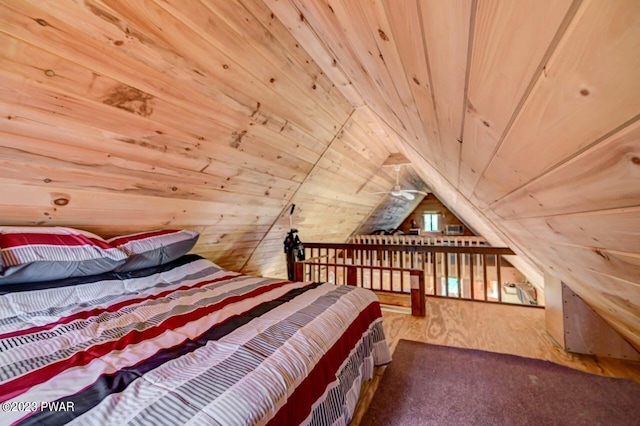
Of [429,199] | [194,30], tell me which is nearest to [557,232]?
[194,30]

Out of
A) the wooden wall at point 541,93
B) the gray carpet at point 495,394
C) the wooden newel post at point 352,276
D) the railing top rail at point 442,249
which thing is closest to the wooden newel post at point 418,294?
the railing top rail at point 442,249

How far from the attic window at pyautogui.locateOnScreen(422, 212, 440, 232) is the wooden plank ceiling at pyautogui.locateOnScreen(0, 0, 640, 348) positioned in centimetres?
626

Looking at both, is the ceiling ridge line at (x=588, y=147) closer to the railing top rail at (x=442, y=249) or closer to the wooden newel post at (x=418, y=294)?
the wooden newel post at (x=418, y=294)

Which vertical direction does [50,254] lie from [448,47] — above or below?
below

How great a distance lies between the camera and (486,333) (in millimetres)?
2609

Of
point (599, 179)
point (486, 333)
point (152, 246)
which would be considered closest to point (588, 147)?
point (599, 179)

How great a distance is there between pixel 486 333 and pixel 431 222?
6.51m

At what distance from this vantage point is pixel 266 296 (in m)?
1.72

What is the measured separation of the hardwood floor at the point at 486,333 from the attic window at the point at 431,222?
5.59 m

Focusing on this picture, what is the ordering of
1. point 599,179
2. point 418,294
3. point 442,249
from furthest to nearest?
point 442,249 → point 418,294 → point 599,179

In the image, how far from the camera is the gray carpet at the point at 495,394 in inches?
60.5

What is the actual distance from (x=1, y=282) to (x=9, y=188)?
52cm

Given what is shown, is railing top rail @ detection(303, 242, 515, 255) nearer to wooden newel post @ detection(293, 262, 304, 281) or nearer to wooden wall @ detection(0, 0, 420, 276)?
wooden newel post @ detection(293, 262, 304, 281)

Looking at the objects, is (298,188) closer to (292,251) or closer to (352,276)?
(292,251)
